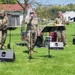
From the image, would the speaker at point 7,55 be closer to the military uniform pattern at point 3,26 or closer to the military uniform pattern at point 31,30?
the military uniform pattern at point 31,30

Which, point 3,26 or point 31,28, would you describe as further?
point 3,26

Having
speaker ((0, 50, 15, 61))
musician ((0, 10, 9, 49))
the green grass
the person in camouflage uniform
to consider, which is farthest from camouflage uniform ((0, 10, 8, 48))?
speaker ((0, 50, 15, 61))

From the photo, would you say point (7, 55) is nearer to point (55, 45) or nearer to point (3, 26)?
point (3, 26)

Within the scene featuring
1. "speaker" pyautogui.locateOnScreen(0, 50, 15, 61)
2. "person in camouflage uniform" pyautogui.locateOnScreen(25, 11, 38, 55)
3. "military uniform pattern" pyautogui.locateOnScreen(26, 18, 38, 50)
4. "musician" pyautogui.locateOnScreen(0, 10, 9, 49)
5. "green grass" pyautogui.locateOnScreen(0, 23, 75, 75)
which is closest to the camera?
"green grass" pyautogui.locateOnScreen(0, 23, 75, 75)

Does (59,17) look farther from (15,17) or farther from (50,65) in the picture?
(15,17)

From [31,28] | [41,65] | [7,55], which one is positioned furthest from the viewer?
[31,28]

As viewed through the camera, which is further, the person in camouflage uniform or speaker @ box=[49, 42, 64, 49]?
speaker @ box=[49, 42, 64, 49]

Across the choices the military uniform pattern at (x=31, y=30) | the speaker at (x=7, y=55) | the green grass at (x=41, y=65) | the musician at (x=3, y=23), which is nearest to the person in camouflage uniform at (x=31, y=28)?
the military uniform pattern at (x=31, y=30)

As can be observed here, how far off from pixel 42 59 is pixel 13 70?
2.64 meters

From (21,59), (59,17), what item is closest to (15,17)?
(59,17)

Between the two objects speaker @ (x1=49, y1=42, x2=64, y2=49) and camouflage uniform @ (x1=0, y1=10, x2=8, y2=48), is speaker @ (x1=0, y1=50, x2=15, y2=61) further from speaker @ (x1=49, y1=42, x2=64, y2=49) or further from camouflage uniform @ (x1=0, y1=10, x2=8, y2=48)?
speaker @ (x1=49, y1=42, x2=64, y2=49)

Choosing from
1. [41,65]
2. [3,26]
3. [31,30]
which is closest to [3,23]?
[3,26]

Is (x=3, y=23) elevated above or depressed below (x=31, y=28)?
above

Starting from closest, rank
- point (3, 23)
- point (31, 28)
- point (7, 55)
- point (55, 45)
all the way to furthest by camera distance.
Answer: point (7, 55), point (31, 28), point (3, 23), point (55, 45)
